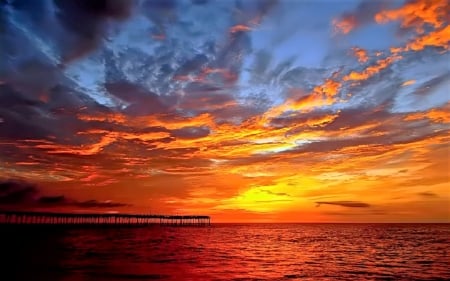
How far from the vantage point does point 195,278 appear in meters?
29.8

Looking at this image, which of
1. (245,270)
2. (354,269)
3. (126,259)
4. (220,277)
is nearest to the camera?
(220,277)

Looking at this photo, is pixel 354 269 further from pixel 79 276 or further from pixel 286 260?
pixel 79 276

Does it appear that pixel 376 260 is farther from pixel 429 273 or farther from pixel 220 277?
pixel 220 277

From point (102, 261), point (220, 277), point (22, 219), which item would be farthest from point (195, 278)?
point (22, 219)

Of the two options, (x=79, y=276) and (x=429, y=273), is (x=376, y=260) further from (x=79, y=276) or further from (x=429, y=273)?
(x=79, y=276)

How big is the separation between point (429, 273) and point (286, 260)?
597 inches

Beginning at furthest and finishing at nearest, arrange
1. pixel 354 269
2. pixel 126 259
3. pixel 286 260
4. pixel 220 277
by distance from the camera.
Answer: pixel 286 260
pixel 126 259
pixel 354 269
pixel 220 277

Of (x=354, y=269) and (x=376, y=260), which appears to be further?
(x=376, y=260)

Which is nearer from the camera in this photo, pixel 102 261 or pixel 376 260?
pixel 102 261

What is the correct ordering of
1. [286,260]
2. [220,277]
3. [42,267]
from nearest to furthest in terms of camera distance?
[220,277] < [42,267] < [286,260]

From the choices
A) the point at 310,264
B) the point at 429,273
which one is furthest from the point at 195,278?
the point at 429,273

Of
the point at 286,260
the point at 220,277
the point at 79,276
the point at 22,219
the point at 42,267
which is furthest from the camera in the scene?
the point at 22,219

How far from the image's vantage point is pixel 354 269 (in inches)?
1517

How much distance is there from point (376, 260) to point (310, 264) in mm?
10984
